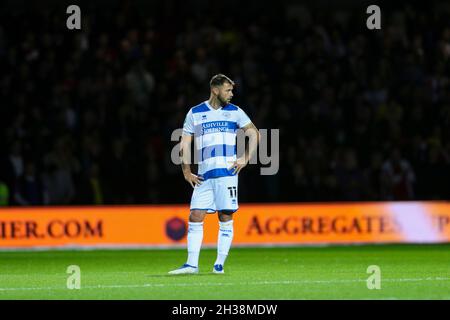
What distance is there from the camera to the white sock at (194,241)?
44.1 ft

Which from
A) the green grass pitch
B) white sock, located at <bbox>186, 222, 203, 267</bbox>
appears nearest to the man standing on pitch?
white sock, located at <bbox>186, 222, 203, 267</bbox>

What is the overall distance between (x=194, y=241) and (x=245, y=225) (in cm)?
807

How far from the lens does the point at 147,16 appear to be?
26562 mm

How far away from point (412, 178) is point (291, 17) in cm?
546

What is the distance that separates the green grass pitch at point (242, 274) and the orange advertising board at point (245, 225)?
101cm

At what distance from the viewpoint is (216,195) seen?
13523mm

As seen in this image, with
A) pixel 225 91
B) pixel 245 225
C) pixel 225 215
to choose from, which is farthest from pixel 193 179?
pixel 245 225

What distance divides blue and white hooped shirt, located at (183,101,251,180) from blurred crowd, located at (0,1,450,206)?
859cm

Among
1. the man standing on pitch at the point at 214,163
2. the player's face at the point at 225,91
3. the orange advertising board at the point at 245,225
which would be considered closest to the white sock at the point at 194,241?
the man standing on pitch at the point at 214,163

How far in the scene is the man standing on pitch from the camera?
44.3 ft

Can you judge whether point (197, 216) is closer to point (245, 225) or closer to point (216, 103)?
point (216, 103)

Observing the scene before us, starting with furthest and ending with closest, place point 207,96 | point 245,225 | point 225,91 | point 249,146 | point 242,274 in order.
→ 1. point 207,96
2. point 245,225
3. point 242,274
4. point 249,146
5. point 225,91

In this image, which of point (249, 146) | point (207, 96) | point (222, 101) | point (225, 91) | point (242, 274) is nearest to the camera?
point (225, 91)

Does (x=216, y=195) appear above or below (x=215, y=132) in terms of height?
below
